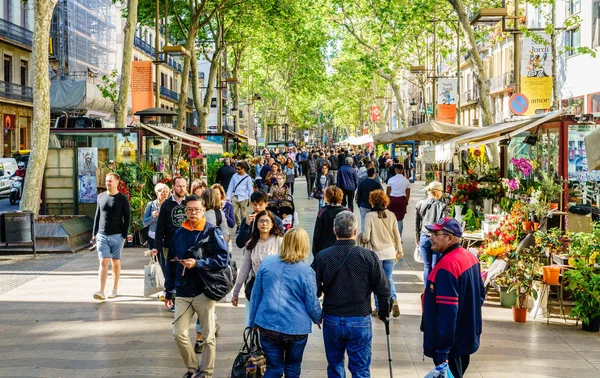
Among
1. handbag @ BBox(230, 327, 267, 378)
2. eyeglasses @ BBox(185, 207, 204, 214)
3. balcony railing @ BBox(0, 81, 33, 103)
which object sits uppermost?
balcony railing @ BBox(0, 81, 33, 103)

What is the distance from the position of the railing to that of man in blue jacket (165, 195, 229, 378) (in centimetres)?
5085

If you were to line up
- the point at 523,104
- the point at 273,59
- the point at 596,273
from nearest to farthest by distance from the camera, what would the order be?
the point at 596,273, the point at 523,104, the point at 273,59

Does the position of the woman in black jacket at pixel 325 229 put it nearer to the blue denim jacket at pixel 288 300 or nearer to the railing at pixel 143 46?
the blue denim jacket at pixel 288 300

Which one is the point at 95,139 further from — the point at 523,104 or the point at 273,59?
the point at 273,59

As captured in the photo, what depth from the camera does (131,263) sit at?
1408cm

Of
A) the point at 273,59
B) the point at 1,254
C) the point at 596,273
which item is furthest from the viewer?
the point at 273,59

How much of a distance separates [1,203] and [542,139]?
2294cm

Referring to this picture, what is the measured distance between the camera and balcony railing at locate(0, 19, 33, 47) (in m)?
41.0

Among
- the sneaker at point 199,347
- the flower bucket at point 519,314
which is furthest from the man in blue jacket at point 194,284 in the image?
the flower bucket at point 519,314

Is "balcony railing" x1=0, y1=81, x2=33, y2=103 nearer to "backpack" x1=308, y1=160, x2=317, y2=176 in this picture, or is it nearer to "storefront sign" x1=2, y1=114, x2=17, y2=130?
"storefront sign" x1=2, y1=114, x2=17, y2=130

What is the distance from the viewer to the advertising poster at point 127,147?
1795 centimetres

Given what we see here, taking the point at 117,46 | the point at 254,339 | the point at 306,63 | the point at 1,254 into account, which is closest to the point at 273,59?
the point at 306,63

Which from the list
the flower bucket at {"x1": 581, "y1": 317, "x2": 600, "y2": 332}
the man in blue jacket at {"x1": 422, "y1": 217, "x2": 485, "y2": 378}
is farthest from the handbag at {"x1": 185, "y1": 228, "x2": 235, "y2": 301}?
the flower bucket at {"x1": 581, "y1": 317, "x2": 600, "y2": 332}

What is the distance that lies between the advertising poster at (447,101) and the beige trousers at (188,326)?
85.7 ft
